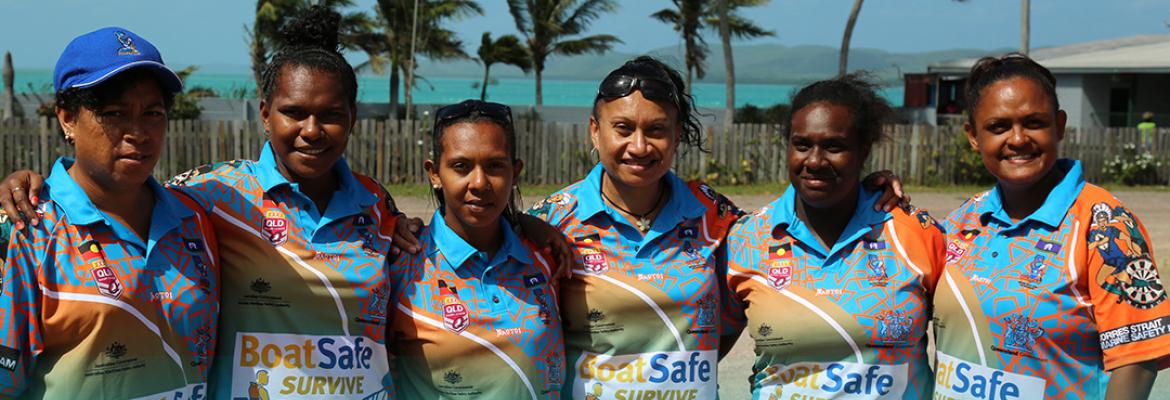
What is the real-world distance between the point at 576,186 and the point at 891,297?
4.22ft

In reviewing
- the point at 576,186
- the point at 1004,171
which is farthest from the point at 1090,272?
the point at 576,186

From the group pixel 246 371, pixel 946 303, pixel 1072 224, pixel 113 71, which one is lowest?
pixel 246 371

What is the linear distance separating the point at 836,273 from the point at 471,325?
130 centimetres

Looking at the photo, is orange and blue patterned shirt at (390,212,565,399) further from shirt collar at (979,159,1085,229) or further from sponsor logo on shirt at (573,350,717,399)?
shirt collar at (979,159,1085,229)

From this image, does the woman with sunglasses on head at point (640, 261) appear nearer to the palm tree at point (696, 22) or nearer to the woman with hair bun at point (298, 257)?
the woman with hair bun at point (298, 257)

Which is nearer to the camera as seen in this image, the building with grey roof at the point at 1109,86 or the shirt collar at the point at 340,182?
the shirt collar at the point at 340,182

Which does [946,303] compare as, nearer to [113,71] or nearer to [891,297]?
[891,297]

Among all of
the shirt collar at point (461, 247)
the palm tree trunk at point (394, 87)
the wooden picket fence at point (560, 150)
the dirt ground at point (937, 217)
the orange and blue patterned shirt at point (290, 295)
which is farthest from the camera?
the palm tree trunk at point (394, 87)

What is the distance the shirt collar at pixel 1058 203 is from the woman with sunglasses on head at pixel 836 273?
26cm

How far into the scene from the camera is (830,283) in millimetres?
3781

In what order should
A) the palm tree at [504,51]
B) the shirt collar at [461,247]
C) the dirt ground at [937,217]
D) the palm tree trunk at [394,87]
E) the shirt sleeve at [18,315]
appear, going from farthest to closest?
1. the palm tree at [504,51]
2. the palm tree trunk at [394,87]
3. the dirt ground at [937,217]
4. the shirt collar at [461,247]
5. the shirt sleeve at [18,315]

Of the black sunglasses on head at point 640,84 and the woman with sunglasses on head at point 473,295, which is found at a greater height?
the black sunglasses on head at point 640,84

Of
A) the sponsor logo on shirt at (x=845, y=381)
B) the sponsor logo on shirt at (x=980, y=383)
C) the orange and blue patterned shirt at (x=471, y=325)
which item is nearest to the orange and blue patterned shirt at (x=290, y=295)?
the orange and blue patterned shirt at (x=471, y=325)

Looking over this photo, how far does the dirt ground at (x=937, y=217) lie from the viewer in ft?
21.9
